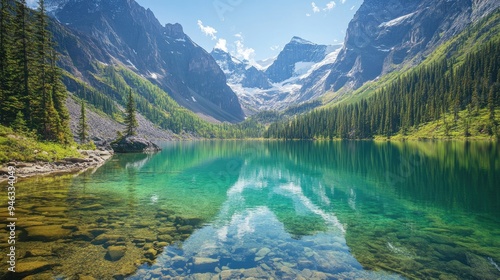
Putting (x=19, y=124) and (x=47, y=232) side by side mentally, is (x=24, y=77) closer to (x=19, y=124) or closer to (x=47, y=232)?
(x=19, y=124)

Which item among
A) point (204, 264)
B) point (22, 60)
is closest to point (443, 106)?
point (204, 264)

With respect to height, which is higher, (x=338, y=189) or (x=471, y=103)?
(x=471, y=103)

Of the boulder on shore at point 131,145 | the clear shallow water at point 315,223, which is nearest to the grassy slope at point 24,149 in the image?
the clear shallow water at point 315,223

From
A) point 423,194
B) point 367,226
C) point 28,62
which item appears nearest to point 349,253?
point 367,226

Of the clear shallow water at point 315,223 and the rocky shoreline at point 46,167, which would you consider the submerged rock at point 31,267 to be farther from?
the rocky shoreline at point 46,167

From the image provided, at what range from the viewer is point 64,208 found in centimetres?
2123

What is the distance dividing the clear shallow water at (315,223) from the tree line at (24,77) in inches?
712

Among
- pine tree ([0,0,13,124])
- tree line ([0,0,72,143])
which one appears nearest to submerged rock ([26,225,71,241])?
tree line ([0,0,72,143])

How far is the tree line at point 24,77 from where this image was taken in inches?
1677

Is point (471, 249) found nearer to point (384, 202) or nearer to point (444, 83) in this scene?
point (384, 202)

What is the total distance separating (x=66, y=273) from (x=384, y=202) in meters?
24.8

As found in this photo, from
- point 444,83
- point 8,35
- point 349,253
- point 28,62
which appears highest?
point 444,83

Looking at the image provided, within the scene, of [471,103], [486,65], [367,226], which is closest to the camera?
[367,226]

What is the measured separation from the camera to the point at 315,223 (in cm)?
2019
